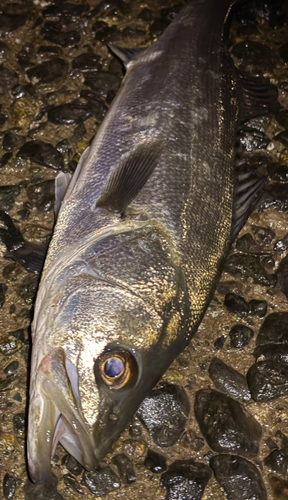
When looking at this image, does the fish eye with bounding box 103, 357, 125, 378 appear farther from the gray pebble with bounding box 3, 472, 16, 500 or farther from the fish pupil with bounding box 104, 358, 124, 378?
the gray pebble with bounding box 3, 472, 16, 500

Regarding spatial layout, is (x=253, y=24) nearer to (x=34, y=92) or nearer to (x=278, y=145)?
(x=278, y=145)

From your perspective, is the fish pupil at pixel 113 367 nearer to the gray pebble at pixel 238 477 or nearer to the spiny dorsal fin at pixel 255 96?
the gray pebble at pixel 238 477

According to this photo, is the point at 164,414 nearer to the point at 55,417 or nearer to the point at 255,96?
the point at 55,417

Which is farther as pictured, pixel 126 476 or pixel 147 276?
pixel 126 476

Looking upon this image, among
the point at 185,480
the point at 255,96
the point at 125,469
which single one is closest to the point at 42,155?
the point at 255,96

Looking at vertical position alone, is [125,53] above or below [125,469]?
above

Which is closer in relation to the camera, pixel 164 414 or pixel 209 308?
pixel 164 414

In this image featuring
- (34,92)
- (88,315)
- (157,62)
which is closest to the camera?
(88,315)

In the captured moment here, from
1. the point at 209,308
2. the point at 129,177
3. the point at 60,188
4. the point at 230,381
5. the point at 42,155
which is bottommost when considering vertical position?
the point at 230,381

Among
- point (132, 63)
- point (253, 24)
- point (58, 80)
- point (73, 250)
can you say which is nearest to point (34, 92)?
point (58, 80)
